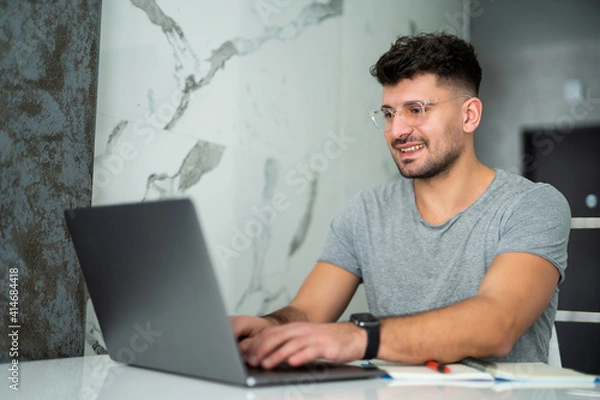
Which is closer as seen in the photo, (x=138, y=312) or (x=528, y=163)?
(x=138, y=312)

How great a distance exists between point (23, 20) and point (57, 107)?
0.55 ft

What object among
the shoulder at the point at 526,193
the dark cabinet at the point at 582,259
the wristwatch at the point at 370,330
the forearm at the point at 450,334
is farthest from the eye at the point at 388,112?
the dark cabinet at the point at 582,259

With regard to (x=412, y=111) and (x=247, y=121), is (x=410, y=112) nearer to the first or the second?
(x=412, y=111)

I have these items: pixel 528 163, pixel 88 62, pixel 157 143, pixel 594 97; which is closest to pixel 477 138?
pixel 528 163

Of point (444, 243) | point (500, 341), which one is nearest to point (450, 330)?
point (500, 341)

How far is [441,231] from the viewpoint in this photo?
157 cm

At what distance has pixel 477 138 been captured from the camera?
3.04m

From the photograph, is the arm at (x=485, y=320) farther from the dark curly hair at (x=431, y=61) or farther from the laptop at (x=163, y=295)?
the dark curly hair at (x=431, y=61)

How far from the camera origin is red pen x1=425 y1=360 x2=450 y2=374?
0.98m

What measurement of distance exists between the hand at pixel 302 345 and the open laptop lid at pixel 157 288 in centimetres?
8

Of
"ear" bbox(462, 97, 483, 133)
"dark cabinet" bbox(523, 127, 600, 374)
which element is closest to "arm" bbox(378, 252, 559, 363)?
"ear" bbox(462, 97, 483, 133)

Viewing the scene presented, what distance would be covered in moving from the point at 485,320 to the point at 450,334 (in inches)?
3.6

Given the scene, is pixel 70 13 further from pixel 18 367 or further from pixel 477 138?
pixel 477 138

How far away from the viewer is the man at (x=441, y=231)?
4.19ft
